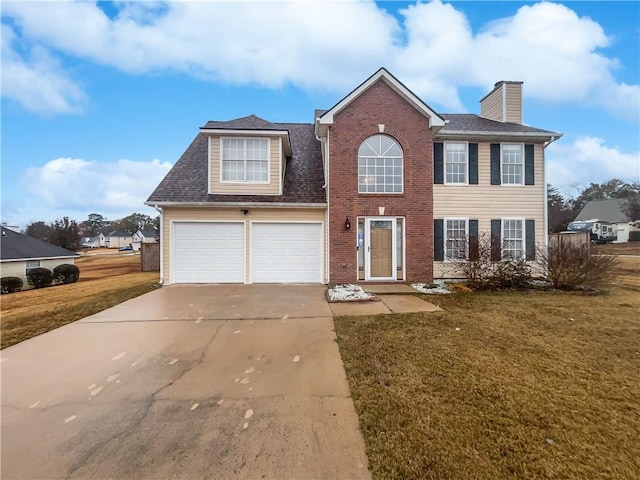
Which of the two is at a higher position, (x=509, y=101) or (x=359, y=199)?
(x=509, y=101)

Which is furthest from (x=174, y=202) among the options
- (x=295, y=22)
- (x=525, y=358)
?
(x=525, y=358)

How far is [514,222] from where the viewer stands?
36.8ft

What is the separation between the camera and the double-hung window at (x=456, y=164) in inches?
435

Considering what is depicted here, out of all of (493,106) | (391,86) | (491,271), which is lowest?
(491,271)

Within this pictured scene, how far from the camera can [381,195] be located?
9.94 metres

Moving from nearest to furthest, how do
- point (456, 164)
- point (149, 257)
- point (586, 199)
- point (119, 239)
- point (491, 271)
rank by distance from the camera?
point (491, 271) → point (456, 164) → point (149, 257) → point (586, 199) → point (119, 239)

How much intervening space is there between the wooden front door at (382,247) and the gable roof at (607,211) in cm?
5089

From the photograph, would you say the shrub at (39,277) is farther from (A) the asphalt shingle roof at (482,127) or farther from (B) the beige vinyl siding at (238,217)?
→ (A) the asphalt shingle roof at (482,127)

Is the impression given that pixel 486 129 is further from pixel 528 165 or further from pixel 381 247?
pixel 381 247

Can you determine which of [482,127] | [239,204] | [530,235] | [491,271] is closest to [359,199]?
[239,204]

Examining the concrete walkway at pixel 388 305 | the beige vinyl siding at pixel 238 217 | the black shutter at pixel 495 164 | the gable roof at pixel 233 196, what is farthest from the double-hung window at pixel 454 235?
the gable roof at pixel 233 196

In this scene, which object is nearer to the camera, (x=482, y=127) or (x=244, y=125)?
(x=244, y=125)

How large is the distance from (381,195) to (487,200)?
15.5 ft

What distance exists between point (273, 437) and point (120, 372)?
2.67m
